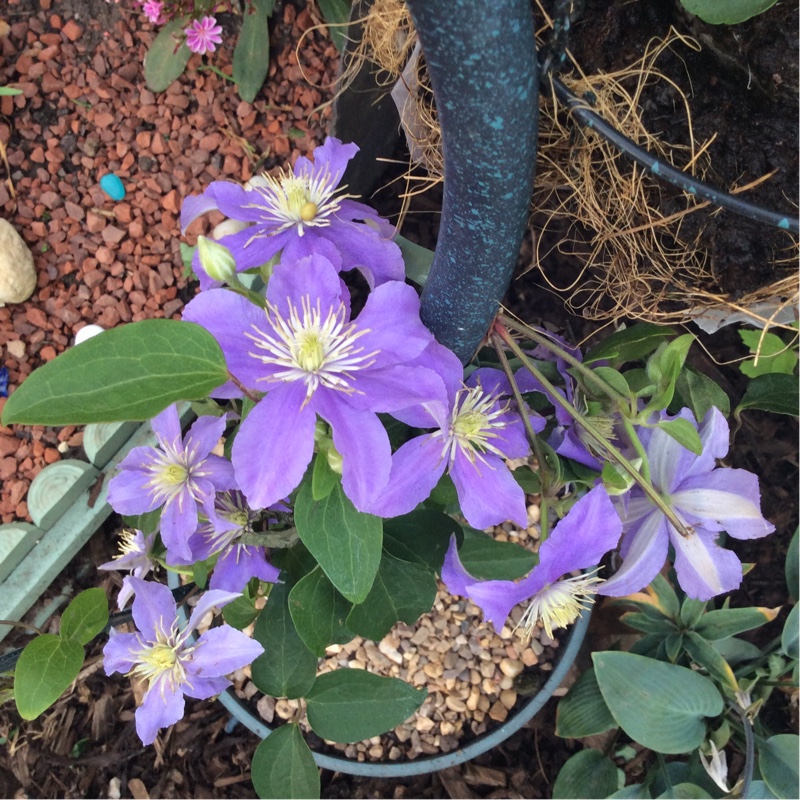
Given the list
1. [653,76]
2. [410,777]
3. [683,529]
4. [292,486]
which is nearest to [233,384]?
[292,486]

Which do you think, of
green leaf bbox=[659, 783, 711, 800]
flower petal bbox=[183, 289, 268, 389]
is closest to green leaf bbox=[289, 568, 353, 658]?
flower petal bbox=[183, 289, 268, 389]

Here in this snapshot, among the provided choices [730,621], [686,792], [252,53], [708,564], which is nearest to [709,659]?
[730,621]

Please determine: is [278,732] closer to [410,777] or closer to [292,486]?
[292,486]

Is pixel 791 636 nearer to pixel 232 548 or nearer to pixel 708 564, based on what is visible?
pixel 708 564

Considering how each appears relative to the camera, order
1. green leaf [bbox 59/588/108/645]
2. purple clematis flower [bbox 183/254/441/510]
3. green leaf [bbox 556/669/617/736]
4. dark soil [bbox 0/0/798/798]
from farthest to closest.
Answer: dark soil [bbox 0/0/798/798] < green leaf [bbox 556/669/617/736] < green leaf [bbox 59/588/108/645] < purple clematis flower [bbox 183/254/441/510]

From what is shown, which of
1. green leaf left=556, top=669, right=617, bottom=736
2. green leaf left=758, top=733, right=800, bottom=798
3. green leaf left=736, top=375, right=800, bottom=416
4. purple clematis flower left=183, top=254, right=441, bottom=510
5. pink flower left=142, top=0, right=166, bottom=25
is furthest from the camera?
pink flower left=142, top=0, right=166, bottom=25

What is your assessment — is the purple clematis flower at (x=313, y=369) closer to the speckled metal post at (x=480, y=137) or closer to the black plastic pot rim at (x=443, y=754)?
the speckled metal post at (x=480, y=137)

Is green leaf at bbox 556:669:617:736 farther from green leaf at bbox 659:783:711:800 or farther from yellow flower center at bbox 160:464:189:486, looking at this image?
yellow flower center at bbox 160:464:189:486

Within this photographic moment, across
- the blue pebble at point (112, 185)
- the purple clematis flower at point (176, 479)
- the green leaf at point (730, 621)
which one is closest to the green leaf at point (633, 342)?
the purple clematis flower at point (176, 479)
